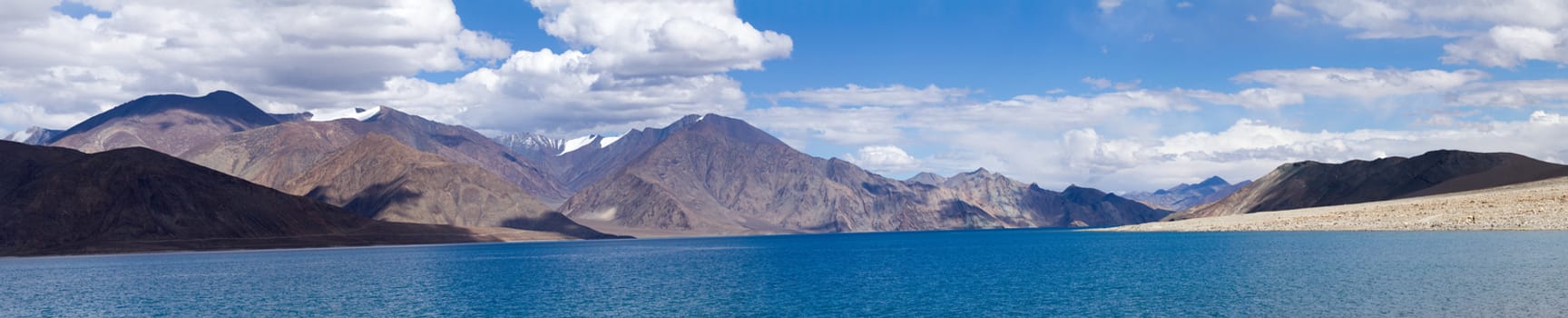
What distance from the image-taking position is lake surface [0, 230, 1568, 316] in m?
67.9

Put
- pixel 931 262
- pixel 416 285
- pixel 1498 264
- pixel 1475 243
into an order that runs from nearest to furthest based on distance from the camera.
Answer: pixel 1498 264, pixel 416 285, pixel 1475 243, pixel 931 262

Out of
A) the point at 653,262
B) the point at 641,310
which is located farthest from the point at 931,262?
A: the point at 641,310

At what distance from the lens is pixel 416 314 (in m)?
75.4

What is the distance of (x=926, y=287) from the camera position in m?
89.8

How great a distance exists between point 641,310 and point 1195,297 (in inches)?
1401

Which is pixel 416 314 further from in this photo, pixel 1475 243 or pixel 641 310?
pixel 1475 243

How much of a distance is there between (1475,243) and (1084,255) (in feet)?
138

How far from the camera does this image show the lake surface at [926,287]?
223ft

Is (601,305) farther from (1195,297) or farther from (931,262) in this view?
(931,262)

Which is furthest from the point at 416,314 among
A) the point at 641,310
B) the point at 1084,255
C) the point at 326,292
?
the point at 1084,255

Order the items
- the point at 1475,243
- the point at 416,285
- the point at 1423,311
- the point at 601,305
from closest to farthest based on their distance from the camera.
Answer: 1. the point at 1423,311
2. the point at 601,305
3. the point at 416,285
4. the point at 1475,243

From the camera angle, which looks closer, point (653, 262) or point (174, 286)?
point (174, 286)

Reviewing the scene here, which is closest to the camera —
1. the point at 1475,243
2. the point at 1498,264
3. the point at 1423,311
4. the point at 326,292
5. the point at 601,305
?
the point at 1423,311

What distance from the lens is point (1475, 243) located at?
12138 cm
